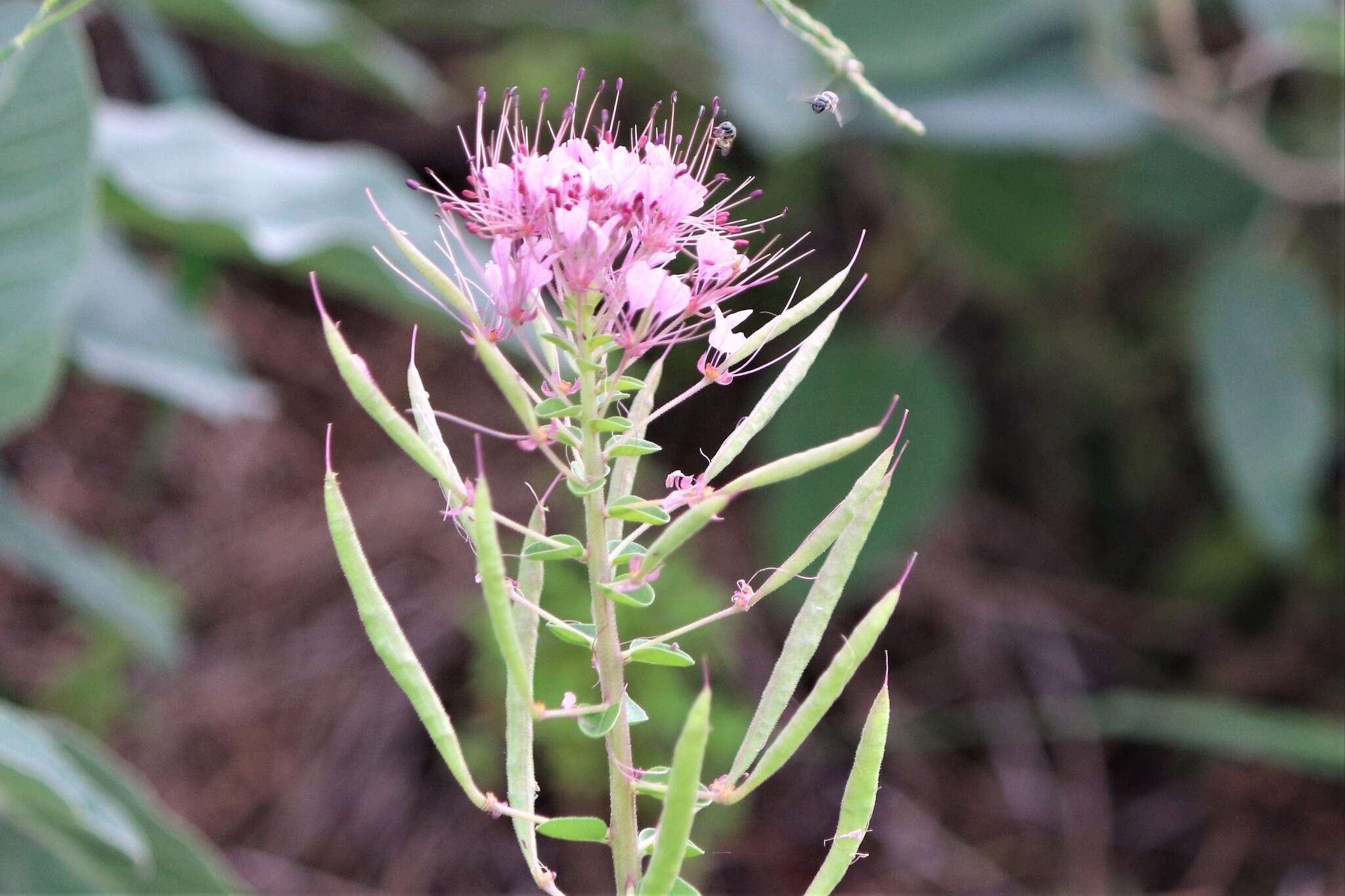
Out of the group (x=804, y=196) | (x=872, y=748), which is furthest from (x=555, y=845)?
(x=872, y=748)

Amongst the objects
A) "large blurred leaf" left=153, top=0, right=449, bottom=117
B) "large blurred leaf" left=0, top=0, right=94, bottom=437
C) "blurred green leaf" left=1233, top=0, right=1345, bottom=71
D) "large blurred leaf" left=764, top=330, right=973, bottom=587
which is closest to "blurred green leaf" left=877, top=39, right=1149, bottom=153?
"blurred green leaf" left=1233, top=0, right=1345, bottom=71

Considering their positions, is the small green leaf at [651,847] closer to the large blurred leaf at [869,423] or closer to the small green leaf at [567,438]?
the small green leaf at [567,438]

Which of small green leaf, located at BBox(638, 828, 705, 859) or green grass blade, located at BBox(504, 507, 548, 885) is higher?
green grass blade, located at BBox(504, 507, 548, 885)

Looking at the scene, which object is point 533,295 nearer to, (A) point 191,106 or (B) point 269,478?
(A) point 191,106

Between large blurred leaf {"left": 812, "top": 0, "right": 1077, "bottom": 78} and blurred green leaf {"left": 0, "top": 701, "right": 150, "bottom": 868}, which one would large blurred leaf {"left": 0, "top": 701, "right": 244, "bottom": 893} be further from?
large blurred leaf {"left": 812, "top": 0, "right": 1077, "bottom": 78}

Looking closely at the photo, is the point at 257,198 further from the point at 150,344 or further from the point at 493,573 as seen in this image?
the point at 493,573
